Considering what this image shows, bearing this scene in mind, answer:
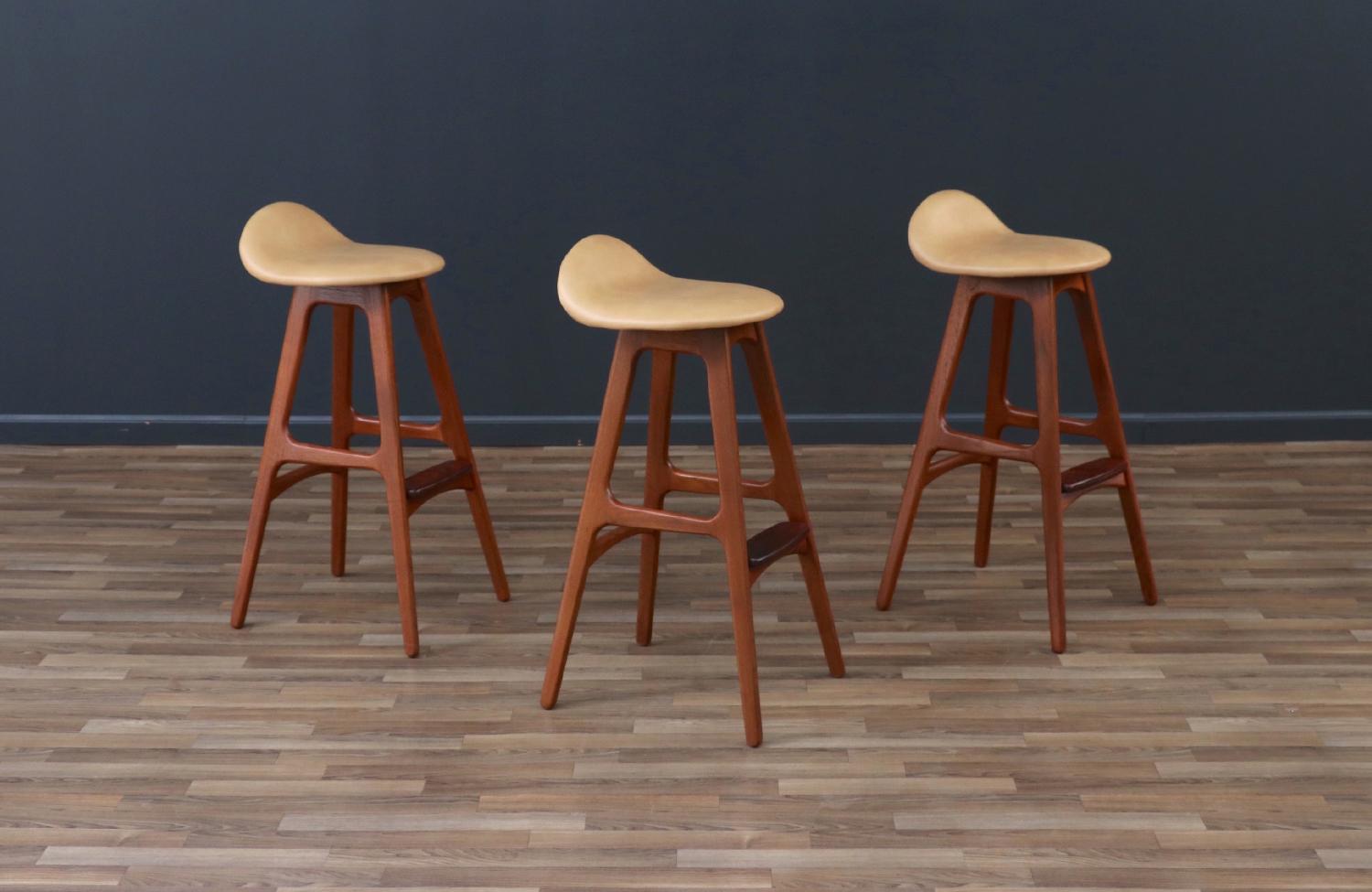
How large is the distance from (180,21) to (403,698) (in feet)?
7.58

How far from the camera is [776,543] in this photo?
8.93ft

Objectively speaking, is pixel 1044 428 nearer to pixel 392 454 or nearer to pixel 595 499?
pixel 595 499

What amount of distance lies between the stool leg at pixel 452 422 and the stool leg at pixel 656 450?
1.36ft

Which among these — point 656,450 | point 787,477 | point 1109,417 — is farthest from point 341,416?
point 1109,417

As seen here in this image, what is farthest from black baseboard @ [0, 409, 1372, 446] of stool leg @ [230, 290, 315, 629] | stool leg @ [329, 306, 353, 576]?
stool leg @ [230, 290, 315, 629]

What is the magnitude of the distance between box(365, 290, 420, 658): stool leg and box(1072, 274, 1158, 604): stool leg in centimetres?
142

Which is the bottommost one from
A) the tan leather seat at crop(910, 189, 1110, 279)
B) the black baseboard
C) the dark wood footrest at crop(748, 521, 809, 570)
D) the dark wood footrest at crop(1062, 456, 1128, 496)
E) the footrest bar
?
the black baseboard

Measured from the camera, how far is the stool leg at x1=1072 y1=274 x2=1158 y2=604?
9.86 ft

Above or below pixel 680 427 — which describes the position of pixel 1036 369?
above

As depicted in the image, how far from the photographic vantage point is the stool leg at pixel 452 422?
3072 mm

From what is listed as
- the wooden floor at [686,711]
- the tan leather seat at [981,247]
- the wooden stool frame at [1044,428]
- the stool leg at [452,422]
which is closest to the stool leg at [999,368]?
the wooden stool frame at [1044,428]

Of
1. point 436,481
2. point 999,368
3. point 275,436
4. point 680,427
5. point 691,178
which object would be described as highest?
point 691,178

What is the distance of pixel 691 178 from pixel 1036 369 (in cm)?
152

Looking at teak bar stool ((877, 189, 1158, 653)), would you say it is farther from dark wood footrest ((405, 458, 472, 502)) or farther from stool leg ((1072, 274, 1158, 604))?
dark wood footrest ((405, 458, 472, 502))
